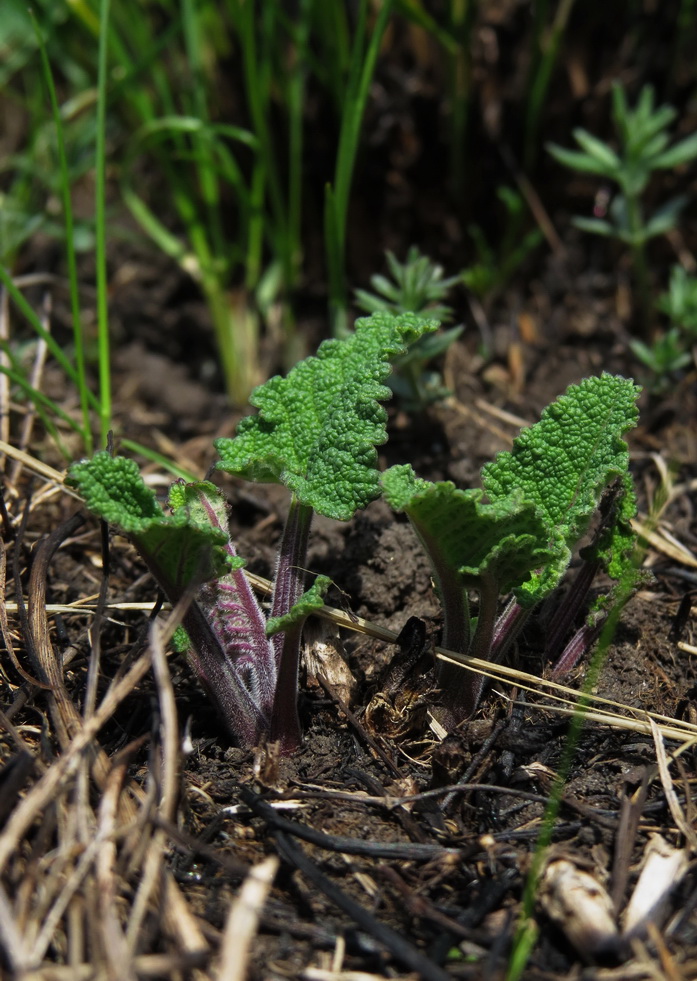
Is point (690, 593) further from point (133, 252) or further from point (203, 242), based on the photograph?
point (133, 252)

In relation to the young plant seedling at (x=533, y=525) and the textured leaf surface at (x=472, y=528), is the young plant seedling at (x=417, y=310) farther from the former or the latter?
the textured leaf surface at (x=472, y=528)

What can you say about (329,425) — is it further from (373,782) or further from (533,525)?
(373,782)

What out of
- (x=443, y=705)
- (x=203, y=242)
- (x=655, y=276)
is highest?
(x=655, y=276)

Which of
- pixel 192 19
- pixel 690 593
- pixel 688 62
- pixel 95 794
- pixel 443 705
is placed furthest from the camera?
pixel 688 62

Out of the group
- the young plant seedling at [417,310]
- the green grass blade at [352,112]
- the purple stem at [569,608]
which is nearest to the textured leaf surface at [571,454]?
the purple stem at [569,608]

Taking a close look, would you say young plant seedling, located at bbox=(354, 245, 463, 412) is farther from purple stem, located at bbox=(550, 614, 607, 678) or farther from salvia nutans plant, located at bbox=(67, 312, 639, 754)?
purple stem, located at bbox=(550, 614, 607, 678)

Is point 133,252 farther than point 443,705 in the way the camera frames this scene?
Yes

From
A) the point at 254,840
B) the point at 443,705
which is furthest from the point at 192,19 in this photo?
the point at 254,840
